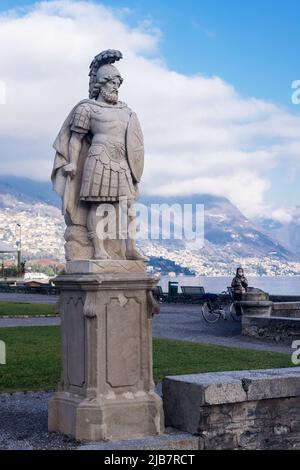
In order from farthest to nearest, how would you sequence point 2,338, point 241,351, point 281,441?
point 2,338, point 241,351, point 281,441

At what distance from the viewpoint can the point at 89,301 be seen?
6.89 m

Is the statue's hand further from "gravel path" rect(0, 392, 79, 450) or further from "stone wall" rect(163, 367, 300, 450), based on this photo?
"gravel path" rect(0, 392, 79, 450)

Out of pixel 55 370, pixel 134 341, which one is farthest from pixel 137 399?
pixel 55 370

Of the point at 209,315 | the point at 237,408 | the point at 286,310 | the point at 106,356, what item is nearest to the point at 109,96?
the point at 106,356

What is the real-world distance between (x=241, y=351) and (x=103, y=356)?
8.01 metres

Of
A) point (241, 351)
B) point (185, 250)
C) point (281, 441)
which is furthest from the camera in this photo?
point (185, 250)

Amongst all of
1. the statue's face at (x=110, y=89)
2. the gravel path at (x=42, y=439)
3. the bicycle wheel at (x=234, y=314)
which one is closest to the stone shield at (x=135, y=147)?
the statue's face at (x=110, y=89)

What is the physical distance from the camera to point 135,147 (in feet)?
24.5

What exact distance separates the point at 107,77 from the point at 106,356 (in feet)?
9.21

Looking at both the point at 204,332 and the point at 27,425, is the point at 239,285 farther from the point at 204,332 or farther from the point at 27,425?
the point at 27,425

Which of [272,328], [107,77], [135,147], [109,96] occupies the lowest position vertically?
[272,328]

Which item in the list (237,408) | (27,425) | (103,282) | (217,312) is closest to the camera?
(103,282)

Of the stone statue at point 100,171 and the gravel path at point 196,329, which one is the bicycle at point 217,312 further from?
the stone statue at point 100,171
